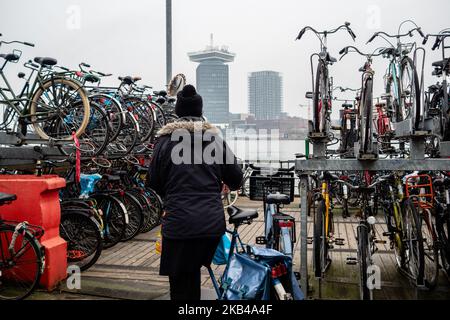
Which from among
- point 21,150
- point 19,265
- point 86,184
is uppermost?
point 21,150

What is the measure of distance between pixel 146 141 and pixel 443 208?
5160mm

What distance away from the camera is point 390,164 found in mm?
4312

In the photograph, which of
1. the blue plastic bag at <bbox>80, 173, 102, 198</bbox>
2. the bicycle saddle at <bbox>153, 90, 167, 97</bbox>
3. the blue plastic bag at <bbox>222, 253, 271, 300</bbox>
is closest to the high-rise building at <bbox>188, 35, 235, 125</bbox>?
the bicycle saddle at <bbox>153, 90, 167, 97</bbox>

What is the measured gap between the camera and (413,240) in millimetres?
4840

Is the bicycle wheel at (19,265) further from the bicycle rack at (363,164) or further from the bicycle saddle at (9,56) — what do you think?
the bicycle rack at (363,164)

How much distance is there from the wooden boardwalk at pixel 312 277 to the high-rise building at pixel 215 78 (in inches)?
159

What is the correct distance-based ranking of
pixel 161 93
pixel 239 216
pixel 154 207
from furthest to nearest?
pixel 161 93 → pixel 154 207 → pixel 239 216

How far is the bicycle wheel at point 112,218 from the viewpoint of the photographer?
696 cm

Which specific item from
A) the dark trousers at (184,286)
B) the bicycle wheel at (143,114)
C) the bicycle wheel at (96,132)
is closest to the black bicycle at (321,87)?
the dark trousers at (184,286)

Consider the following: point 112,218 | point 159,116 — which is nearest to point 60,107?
point 112,218

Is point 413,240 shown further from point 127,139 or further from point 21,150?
point 21,150

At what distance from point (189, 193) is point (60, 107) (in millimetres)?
3655

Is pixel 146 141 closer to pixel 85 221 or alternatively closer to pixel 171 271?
pixel 85 221
